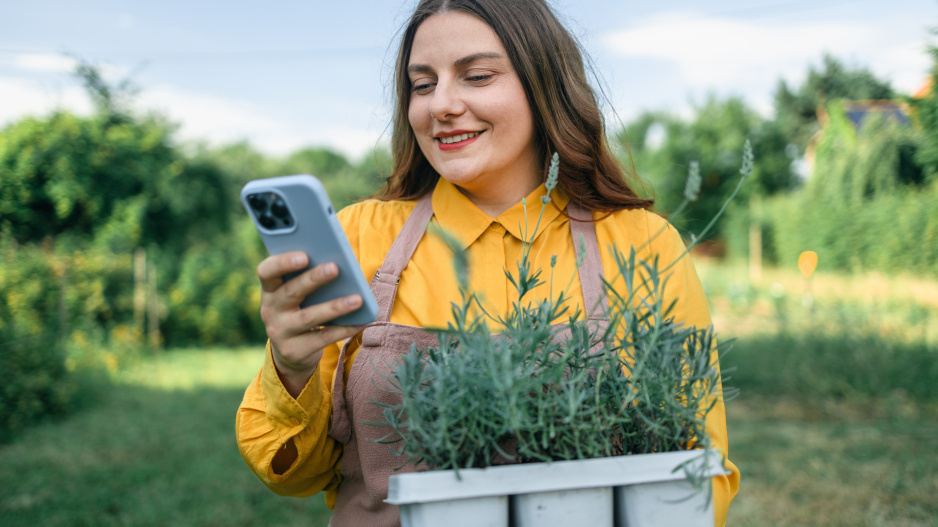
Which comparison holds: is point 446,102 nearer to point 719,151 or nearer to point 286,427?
point 286,427

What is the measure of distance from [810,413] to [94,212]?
898 cm

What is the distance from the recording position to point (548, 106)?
1677 millimetres

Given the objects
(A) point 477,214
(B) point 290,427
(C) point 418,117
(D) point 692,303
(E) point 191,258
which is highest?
(C) point 418,117

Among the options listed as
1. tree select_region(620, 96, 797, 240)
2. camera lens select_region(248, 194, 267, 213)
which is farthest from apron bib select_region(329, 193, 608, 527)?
tree select_region(620, 96, 797, 240)

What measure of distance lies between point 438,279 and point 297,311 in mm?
578

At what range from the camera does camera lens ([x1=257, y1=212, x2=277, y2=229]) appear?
0.99m

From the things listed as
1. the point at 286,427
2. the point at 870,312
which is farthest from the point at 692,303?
the point at 870,312

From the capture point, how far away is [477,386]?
84 cm

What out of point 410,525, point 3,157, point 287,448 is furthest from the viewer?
point 3,157

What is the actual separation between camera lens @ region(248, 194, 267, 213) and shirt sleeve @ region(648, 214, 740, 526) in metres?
0.69

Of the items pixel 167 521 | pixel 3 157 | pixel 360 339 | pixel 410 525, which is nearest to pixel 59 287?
pixel 3 157

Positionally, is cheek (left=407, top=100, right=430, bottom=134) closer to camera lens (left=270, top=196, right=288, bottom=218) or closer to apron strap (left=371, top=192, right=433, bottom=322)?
apron strap (left=371, top=192, right=433, bottom=322)

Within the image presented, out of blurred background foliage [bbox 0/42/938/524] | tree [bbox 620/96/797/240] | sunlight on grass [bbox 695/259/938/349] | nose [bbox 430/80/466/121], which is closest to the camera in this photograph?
nose [bbox 430/80/466/121]

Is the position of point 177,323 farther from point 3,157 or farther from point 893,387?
point 893,387
